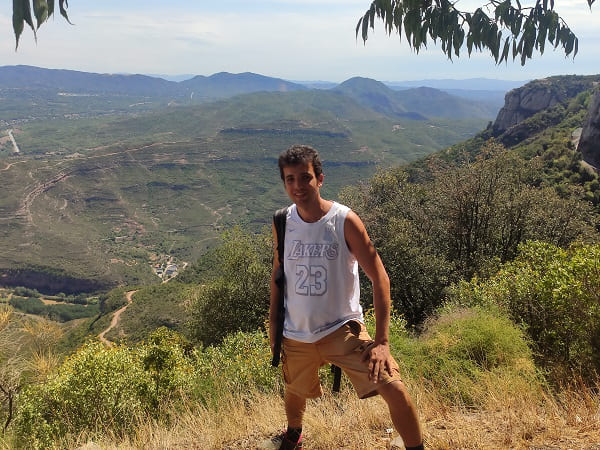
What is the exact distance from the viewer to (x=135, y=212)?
15850cm

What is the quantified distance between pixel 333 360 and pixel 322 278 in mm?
556

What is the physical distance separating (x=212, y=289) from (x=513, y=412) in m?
15.7

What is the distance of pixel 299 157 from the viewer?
2.54 meters

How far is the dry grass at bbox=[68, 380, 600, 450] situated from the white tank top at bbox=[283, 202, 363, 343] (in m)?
1.14

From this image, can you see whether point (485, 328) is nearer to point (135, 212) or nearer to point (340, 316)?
point (340, 316)

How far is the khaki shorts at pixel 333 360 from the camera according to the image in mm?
2363

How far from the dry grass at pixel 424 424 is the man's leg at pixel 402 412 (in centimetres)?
60

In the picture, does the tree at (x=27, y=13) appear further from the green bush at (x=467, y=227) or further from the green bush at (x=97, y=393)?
the green bush at (x=467, y=227)

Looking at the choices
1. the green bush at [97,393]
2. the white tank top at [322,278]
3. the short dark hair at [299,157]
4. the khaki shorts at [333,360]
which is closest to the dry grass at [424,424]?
the khaki shorts at [333,360]

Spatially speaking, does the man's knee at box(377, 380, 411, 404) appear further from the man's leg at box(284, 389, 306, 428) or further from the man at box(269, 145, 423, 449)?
the man's leg at box(284, 389, 306, 428)

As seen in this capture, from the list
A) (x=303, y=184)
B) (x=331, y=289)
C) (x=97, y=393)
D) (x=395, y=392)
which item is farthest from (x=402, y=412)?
(x=97, y=393)

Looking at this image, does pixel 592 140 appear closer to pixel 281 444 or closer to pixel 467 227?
pixel 467 227

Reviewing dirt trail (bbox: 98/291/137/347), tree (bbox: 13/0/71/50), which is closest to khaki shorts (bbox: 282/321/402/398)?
tree (bbox: 13/0/71/50)

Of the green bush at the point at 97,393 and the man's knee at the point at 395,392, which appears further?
the green bush at the point at 97,393
